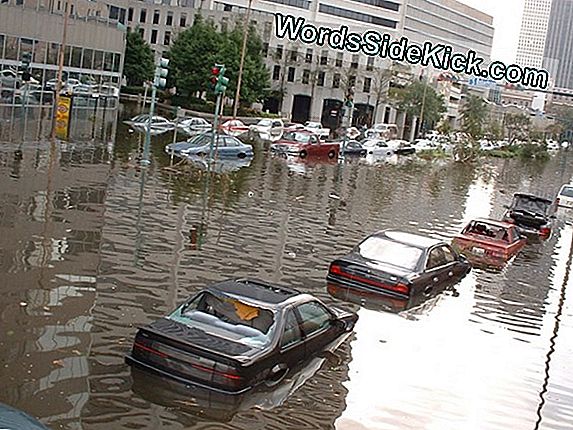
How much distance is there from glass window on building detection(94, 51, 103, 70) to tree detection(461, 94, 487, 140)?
36.1m

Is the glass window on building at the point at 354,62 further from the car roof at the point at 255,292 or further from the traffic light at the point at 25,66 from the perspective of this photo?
the car roof at the point at 255,292

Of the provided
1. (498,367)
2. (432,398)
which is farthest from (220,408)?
(498,367)

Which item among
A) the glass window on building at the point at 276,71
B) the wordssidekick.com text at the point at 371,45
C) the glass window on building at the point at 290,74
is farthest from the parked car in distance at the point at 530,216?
the glass window on building at the point at 290,74

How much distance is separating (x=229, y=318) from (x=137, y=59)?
78.2 metres

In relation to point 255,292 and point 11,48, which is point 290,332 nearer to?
point 255,292

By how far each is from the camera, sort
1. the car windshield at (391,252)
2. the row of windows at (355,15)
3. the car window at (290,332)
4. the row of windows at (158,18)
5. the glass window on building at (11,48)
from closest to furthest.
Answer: the car window at (290,332) < the car windshield at (391,252) < the glass window on building at (11,48) < the row of windows at (158,18) < the row of windows at (355,15)

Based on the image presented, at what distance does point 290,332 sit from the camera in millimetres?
11086

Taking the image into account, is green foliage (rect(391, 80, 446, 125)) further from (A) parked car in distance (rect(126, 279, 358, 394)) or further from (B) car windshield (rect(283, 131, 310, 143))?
(A) parked car in distance (rect(126, 279, 358, 394))

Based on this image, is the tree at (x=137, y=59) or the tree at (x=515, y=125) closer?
the tree at (x=137, y=59)

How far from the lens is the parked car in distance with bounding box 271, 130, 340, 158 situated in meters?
48.7

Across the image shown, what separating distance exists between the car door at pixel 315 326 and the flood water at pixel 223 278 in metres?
0.30

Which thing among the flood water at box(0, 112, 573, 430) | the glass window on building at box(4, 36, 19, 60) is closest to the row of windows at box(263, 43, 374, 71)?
the glass window on building at box(4, 36, 19, 60)

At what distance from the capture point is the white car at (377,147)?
6154cm

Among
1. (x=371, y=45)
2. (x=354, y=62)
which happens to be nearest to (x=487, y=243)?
(x=354, y=62)
